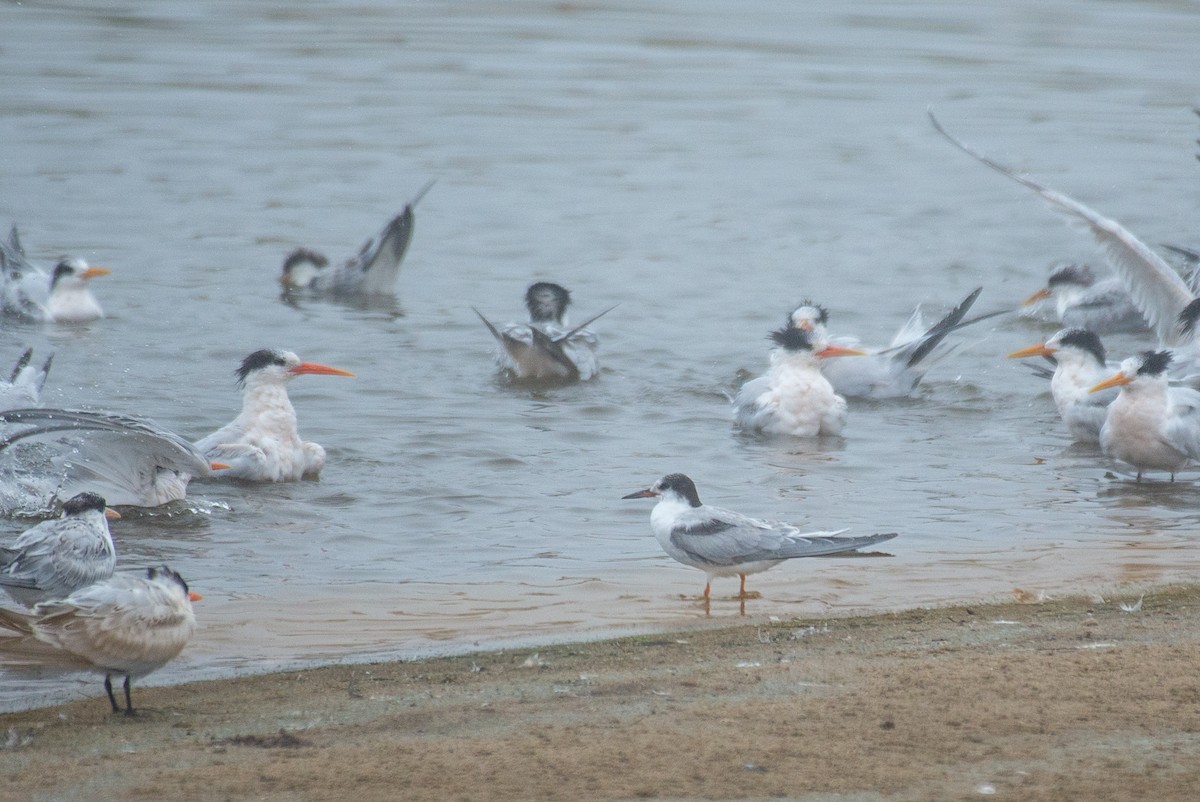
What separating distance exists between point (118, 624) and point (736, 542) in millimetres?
2215

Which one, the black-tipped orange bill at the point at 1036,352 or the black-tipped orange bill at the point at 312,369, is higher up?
the black-tipped orange bill at the point at 1036,352

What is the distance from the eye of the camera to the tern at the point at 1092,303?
1200 cm

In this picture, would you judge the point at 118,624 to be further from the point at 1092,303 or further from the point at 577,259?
the point at 577,259

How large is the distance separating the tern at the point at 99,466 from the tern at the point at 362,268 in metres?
4.96

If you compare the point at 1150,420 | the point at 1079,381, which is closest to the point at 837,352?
the point at 1079,381

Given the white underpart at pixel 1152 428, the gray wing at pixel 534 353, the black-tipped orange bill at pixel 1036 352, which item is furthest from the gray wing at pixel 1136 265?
the gray wing at pixel 534 353

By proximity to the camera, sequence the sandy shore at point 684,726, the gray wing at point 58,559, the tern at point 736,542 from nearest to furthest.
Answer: the sandy shore at point 684,726
the gray wing at point 58,559
the tern at point 736,542

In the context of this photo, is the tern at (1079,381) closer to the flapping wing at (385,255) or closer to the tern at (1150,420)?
the tern at (1150,420)

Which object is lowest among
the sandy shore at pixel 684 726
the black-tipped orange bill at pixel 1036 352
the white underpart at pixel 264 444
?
the sandy shore at pixel 684 726

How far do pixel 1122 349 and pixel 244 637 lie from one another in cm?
763

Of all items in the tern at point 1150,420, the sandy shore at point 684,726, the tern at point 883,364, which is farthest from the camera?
the tern at point 883,364

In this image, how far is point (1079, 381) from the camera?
955 centimetres

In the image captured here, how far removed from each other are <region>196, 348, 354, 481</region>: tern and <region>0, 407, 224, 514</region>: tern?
46 cm

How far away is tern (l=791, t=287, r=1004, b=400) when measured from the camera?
10.1 metres
